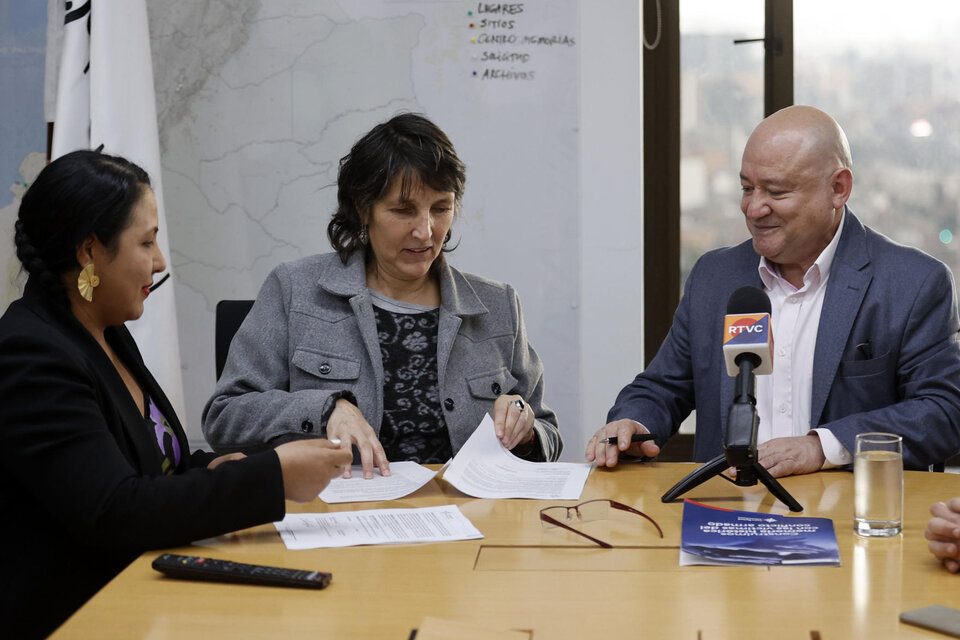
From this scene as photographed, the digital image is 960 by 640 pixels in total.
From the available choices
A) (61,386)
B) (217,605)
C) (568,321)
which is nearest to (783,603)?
(217,605)

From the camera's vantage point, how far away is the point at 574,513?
5.34 feet

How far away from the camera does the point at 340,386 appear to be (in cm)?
215

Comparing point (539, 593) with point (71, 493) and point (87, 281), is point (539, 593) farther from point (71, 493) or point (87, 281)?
point (87, 281)

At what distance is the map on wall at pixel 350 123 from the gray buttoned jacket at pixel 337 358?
3.90ft

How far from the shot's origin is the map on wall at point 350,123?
3438 mm

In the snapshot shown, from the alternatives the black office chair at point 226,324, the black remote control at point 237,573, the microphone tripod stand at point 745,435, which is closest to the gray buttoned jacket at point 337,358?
the black office chair at point 226,324

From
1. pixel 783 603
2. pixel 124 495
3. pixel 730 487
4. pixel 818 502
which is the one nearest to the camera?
pixel 783 603

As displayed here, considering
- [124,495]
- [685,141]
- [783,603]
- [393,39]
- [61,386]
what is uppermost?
[393,39]

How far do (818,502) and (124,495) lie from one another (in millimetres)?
1127

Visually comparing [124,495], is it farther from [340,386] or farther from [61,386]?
[340,386]

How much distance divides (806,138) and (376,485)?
4.09 feet

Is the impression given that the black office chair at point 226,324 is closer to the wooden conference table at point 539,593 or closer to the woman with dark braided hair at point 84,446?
the woman with dark braided hair at point 84,446

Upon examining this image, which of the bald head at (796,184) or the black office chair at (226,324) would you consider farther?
the black office chair at (226,324)

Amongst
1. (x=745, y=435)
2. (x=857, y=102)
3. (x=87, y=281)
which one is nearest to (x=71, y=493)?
(x=87, y=281)
